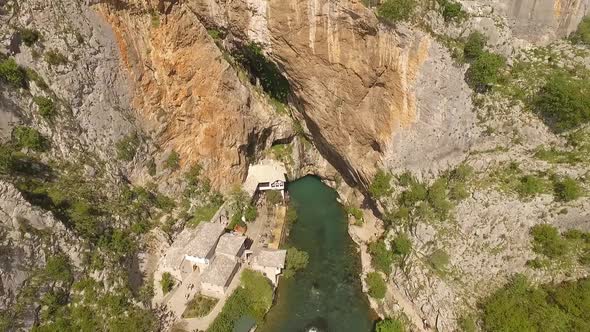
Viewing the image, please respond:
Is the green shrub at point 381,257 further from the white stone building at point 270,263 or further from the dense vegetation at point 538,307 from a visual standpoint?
the dense vegetation at point 538,307

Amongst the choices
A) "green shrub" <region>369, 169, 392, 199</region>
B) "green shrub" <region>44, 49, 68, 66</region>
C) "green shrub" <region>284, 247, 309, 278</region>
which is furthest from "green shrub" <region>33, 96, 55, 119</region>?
"green shrub" <region>369, 169, 392, 199</region>

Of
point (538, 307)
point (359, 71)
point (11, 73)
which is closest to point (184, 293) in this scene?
point (11, 73)

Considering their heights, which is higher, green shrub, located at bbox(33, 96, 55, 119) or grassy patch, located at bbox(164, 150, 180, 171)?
green shrub, located at bbox(33, 96, 55, 119)

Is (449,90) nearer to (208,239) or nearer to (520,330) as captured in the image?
(520,330)

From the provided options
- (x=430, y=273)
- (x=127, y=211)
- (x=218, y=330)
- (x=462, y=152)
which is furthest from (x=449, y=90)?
(x=127, y=211)

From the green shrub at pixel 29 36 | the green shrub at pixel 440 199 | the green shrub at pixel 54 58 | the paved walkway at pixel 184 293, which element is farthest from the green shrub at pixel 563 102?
the green shrub at pixel 29 36

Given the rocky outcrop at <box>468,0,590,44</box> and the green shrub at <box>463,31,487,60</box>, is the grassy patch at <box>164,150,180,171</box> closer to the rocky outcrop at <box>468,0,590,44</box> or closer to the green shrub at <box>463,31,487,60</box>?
the green shrub at <box>463,31,487,60</box>

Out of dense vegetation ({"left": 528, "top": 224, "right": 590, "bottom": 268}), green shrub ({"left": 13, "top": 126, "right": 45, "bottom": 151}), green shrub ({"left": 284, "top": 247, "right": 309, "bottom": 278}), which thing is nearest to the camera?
dense vegetation ({"left": 528, "top": 224, "right": 590, "bottom": 268})

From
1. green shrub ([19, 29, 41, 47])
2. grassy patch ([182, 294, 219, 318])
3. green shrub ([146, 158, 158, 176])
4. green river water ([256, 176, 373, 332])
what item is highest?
green shrub ([19, 29, 41, 47])
